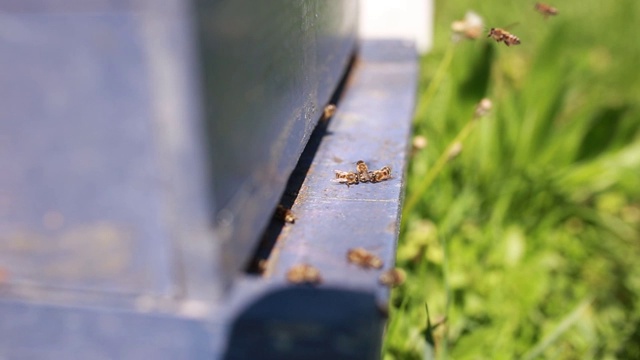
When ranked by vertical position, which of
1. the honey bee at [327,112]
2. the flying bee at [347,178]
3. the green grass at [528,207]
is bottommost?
the green grass at [528,207]

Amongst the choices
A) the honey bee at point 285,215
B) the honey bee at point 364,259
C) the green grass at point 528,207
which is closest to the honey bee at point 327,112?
the green grass at point 528,207

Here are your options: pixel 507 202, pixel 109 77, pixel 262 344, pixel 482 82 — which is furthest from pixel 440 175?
pixel 109 77

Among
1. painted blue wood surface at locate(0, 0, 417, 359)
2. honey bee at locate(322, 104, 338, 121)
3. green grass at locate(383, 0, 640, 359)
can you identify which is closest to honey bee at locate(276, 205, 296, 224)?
painted blue wood surface at locate(0, 0, 417, 359)

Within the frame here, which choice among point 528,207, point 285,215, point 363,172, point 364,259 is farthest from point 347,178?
point 528,207

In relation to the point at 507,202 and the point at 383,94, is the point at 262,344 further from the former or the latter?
the point at 507,202

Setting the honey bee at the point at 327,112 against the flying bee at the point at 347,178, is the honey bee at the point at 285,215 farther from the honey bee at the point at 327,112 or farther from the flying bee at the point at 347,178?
the honey bee at the point at 327,112

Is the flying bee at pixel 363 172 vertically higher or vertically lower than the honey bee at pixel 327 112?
higher
